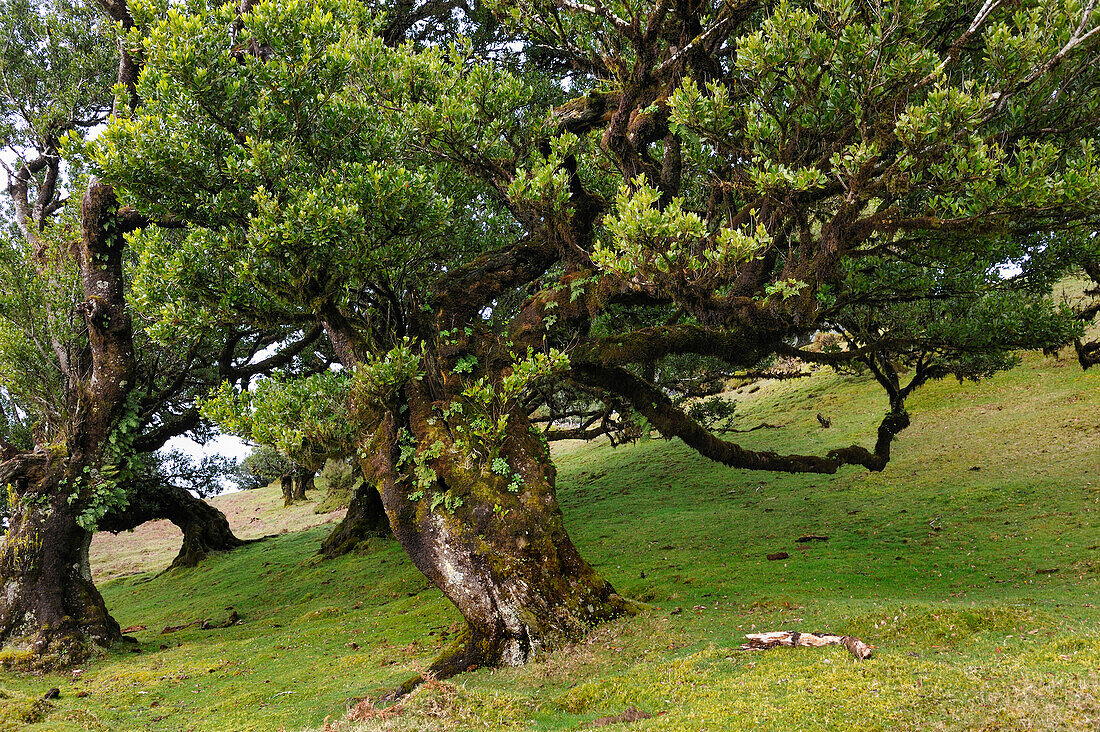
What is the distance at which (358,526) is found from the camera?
22469 millimetres

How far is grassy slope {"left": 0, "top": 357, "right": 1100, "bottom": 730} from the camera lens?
216 inches

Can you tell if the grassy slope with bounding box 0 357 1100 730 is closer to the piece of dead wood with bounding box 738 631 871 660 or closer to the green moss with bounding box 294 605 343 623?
the green moss with bounding box 294 605 343 623

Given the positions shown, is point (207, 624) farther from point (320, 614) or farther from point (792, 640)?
point (792, 640)

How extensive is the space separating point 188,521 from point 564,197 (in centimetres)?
2535

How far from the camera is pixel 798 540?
14070 millimetres

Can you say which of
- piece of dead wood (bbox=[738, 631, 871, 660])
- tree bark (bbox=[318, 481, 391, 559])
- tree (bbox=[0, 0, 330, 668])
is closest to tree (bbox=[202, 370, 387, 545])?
tree (bbox=[0, 0, 330, 668])

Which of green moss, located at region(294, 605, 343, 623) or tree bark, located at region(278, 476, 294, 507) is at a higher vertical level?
tree bark, located at region(278, 476, 294, 507)

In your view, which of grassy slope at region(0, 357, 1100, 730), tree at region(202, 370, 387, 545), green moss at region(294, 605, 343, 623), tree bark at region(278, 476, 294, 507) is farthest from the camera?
tree bark at region(278, 476, 294, 507)

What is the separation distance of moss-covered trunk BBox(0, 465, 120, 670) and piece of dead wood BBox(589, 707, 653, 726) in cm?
1215

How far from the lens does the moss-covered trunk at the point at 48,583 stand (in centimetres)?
1236

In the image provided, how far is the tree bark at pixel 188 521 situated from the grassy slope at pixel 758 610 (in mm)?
2106

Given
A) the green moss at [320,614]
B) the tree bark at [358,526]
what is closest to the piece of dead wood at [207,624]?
the green moss at [320,614]

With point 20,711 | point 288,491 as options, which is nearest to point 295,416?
point 20,711

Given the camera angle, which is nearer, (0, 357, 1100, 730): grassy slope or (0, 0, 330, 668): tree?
(0, 357, 1100, 730): grassy slope
